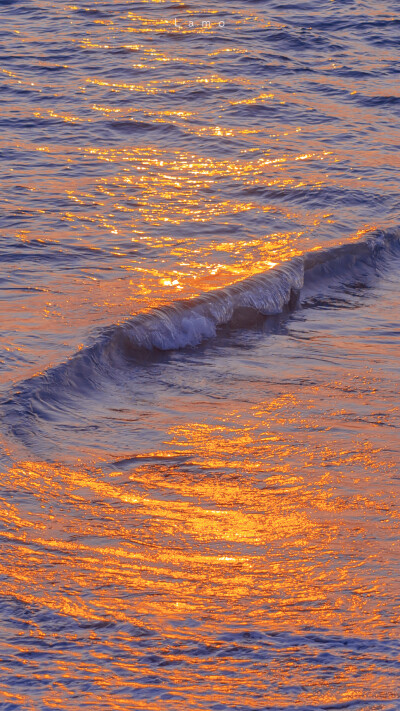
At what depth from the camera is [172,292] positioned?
6820mm

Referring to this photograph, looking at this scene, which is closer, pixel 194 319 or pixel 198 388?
pixel 198 388

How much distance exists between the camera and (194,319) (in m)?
6.49

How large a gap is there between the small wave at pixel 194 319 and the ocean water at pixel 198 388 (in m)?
0.02

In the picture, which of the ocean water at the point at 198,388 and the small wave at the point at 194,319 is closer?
the ocean water at the point at 198,388

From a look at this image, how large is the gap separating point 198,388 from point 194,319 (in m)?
1.11

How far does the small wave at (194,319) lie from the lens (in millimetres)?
5152

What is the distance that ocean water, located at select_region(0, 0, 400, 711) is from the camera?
10.1 ft

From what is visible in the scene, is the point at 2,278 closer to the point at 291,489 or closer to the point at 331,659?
the point at 291,489

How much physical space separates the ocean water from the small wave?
19 millimetres

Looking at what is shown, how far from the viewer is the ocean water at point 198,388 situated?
309 centimetres

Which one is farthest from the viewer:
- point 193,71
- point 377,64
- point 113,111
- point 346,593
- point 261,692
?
point 377,64

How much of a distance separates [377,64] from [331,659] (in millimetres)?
11891

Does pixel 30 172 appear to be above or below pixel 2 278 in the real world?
above

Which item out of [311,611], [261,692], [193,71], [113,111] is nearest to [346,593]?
[311,611]
